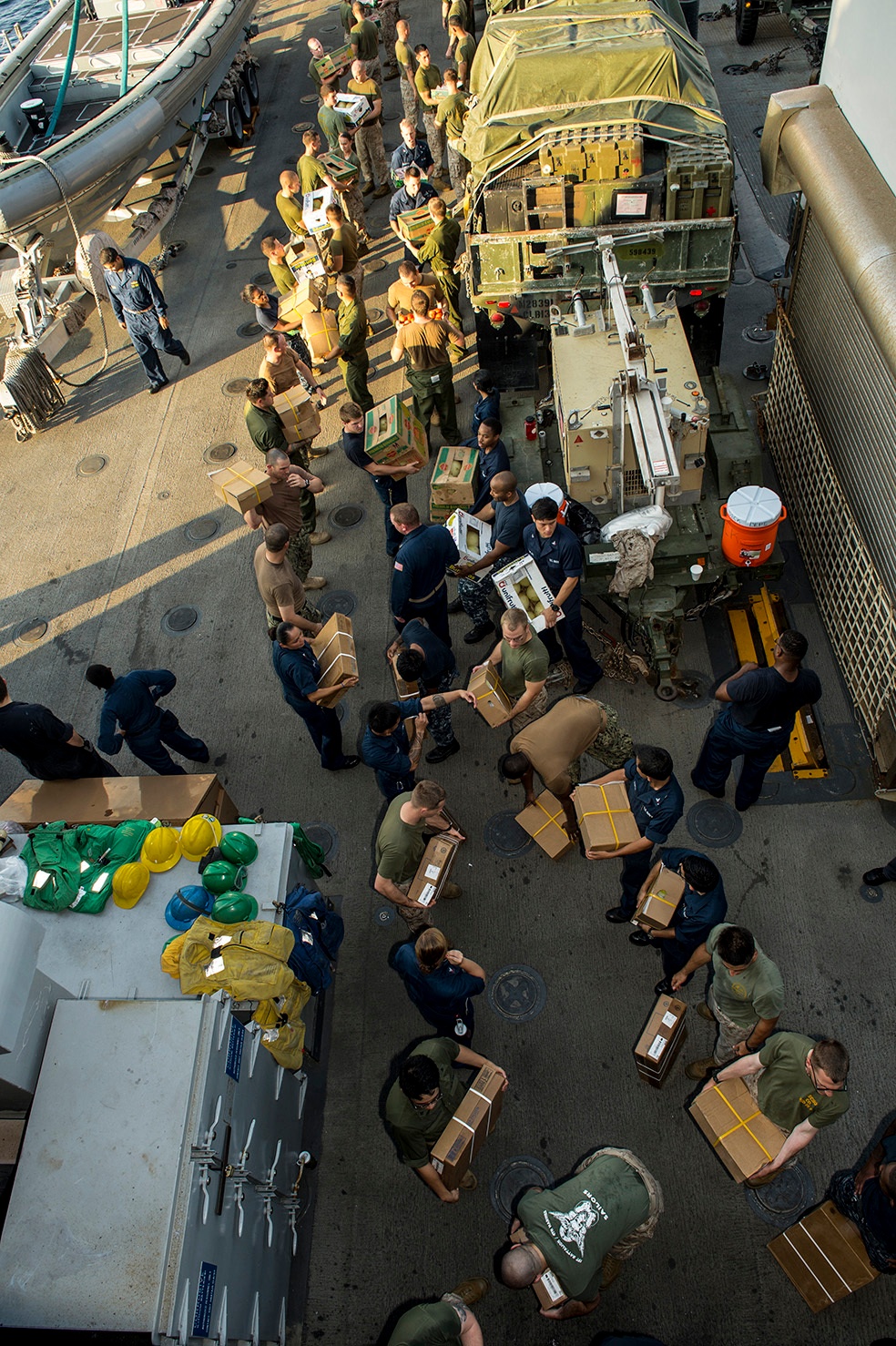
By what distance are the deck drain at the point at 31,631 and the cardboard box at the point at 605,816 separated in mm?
6183

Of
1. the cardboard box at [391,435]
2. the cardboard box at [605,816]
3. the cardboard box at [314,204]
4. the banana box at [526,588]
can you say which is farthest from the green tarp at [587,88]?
the cardboard box at [605,816]

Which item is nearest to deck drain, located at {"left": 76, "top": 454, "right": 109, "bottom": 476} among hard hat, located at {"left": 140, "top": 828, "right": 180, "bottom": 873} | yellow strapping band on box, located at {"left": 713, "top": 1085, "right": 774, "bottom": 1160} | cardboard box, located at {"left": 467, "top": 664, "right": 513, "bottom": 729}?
cardboard box, located at {"left": 467, "top": 664, "right": 513, "bottom": 729}

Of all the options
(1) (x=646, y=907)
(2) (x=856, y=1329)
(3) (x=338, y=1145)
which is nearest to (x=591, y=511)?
(1) (x=646, y=907)

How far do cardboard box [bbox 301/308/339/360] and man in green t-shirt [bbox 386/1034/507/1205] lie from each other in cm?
835

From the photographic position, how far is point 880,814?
6668 mm

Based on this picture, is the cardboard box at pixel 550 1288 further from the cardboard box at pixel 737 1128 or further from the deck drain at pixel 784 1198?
the deck drain at pixel 784 1198

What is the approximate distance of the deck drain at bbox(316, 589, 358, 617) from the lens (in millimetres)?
8891

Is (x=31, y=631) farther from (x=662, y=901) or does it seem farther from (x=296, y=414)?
(x=662, y=901)

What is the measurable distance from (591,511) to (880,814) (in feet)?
11.0

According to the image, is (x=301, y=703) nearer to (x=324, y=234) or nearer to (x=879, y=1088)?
(x=879, y=1088)

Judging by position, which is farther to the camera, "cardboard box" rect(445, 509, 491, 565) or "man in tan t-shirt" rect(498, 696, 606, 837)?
"cardboard box" rect(445, 509, 491, 565)

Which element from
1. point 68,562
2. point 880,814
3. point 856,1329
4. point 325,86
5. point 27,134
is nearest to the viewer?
point 856,1329

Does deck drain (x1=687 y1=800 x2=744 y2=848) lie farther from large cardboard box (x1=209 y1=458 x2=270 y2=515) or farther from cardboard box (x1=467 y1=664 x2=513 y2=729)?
large cardboard box (x1=209 y1=458 x2=270 y2=515)

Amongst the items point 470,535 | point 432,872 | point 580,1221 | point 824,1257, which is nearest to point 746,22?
point 470,535
